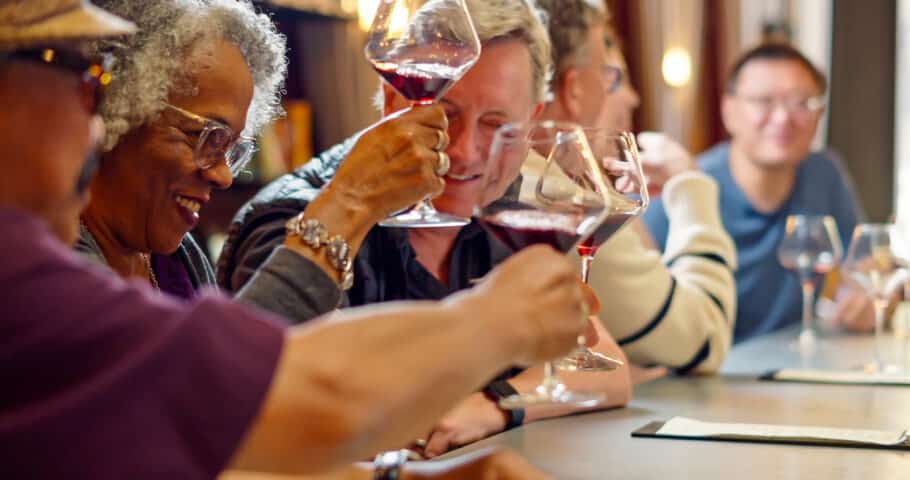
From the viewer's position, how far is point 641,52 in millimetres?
5652

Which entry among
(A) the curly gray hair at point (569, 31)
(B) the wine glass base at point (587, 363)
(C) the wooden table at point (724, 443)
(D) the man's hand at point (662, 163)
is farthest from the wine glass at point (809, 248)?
(B) the wine glass base at point (587, 363)

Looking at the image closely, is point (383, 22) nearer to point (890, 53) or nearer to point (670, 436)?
point (670, 436)

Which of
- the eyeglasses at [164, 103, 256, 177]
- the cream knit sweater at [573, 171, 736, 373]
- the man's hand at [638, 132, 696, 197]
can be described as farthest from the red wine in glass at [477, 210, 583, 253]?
the man's hand at [638, 132, 696, 197]

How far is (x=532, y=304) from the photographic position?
0.88 m

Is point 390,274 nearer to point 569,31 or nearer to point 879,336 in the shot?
point 569,31

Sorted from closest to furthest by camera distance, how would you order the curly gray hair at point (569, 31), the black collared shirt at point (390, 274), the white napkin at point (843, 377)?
the black collared shirt at point (390, 274) → the white napkin at point (843, 377) → the curly gray hair at point (569, 31)

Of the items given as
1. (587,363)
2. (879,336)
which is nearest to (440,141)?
(587,363)

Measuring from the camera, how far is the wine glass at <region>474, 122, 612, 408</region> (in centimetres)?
110

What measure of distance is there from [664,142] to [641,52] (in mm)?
2665

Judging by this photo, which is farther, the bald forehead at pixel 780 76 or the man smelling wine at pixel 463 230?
the bald forehead at pixel 780 76

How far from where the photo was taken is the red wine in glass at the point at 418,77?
140 centimetres

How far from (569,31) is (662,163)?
524 millimetres

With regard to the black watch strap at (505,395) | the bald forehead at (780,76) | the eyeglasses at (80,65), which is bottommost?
the black watch strap at (505,395)

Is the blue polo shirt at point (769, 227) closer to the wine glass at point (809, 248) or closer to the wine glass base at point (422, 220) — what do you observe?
the wine glass at point (809, 248)
